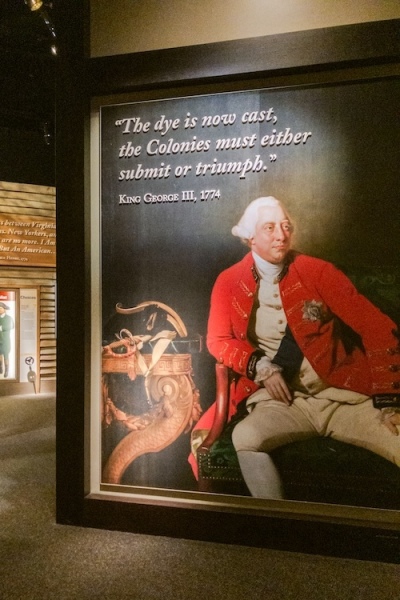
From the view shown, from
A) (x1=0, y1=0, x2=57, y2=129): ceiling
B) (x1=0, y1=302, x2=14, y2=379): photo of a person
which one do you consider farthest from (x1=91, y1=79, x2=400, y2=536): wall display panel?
(x1=0, y1=302, x2=14, y2=379): photo of a person

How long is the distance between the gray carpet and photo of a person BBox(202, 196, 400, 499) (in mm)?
507

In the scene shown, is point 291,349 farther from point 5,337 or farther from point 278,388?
point 5,337

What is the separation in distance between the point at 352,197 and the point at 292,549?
2397mm

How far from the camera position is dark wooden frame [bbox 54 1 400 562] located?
3.49 meters

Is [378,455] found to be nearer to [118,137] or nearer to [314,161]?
[314,161]

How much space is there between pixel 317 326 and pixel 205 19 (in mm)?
2301

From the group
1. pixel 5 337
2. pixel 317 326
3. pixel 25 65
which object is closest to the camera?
pixel 317 326

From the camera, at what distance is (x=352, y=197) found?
3.57 meters

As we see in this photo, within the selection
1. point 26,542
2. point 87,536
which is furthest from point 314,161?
point 26,542

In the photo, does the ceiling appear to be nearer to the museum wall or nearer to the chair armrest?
the museum wall

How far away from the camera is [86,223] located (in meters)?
3.96

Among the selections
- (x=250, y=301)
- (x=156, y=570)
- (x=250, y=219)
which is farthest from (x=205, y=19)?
(x=156, y=570)

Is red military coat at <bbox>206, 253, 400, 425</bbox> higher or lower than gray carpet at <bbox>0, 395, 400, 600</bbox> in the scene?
higher

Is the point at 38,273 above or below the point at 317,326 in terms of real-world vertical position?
above
